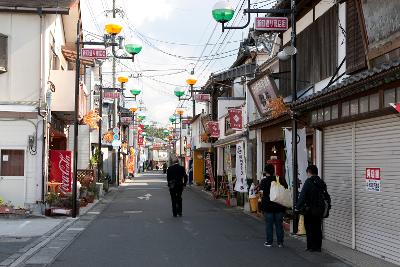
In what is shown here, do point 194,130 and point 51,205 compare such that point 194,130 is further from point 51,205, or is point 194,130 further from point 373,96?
point 373,96

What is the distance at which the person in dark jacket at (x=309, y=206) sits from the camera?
11914 millimetres

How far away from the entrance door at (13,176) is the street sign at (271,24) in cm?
932

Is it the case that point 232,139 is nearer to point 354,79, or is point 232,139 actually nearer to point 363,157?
point 363,157

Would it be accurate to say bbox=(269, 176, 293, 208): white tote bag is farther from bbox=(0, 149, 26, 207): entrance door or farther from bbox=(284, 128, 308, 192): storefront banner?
bbox=(0, 149, 26, 207): entrance door

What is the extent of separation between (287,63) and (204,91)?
21.2 meters

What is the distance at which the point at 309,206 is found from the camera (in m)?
11.9

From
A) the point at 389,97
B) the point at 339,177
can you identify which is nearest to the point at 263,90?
the point at 339,177

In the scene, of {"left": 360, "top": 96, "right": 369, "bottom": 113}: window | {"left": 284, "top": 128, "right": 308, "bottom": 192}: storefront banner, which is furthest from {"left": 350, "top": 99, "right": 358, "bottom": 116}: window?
{"left": 284, "top": 128, "right": 308, "bottom": 192}: storefront banner

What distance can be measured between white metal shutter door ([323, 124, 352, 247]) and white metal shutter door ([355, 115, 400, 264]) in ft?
1.58

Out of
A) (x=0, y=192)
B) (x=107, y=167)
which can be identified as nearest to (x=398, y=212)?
(x=0, y=192)

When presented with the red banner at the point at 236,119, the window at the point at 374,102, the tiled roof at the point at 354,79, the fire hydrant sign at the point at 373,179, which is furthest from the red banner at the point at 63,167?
the window at the point at 374,102

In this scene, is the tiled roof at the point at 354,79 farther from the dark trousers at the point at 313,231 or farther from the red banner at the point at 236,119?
the red banner at the point at 236,119

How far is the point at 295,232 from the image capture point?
1532 cm

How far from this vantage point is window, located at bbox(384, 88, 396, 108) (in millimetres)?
9911
